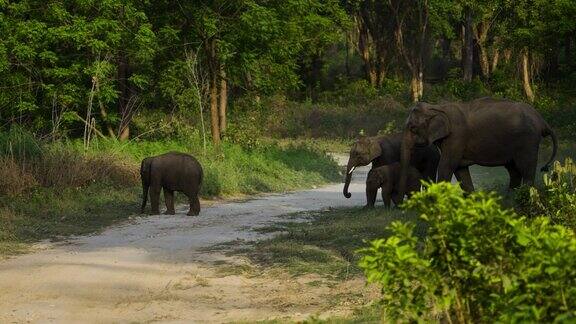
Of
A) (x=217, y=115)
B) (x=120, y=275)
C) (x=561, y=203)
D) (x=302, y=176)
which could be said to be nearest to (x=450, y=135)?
(x=561, y=203)

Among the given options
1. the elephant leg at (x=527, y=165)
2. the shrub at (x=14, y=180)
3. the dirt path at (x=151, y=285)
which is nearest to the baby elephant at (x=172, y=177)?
the shrub at (x=14, y=180)

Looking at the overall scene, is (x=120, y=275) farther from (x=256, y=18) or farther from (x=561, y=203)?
(x=256, y=18)

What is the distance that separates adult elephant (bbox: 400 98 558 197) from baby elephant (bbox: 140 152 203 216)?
4.22 metres

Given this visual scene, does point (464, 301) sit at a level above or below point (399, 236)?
below

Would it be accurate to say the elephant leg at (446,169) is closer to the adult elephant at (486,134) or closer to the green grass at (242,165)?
the adult elephant at (486,134)

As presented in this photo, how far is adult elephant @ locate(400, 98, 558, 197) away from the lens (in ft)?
54.5

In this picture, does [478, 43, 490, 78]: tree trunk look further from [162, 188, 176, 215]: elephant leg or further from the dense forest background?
[162, 188, 176, 215]: elephant leg

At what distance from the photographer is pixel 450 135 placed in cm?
1680

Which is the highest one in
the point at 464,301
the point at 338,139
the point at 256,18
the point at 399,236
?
the point at 256,18

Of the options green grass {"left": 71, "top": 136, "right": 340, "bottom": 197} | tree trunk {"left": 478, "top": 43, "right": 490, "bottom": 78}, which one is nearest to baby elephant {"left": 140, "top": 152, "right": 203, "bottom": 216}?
green grass {"left": 71, "top": 136, "right": 340, "bottom": 197}

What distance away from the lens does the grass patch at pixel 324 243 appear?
12.2 m

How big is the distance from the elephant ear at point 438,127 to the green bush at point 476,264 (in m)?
10.3

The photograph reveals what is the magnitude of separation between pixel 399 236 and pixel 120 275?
248 inches

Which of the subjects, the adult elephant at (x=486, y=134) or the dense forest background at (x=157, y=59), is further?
the dense forest background at (x=157, y=59)
